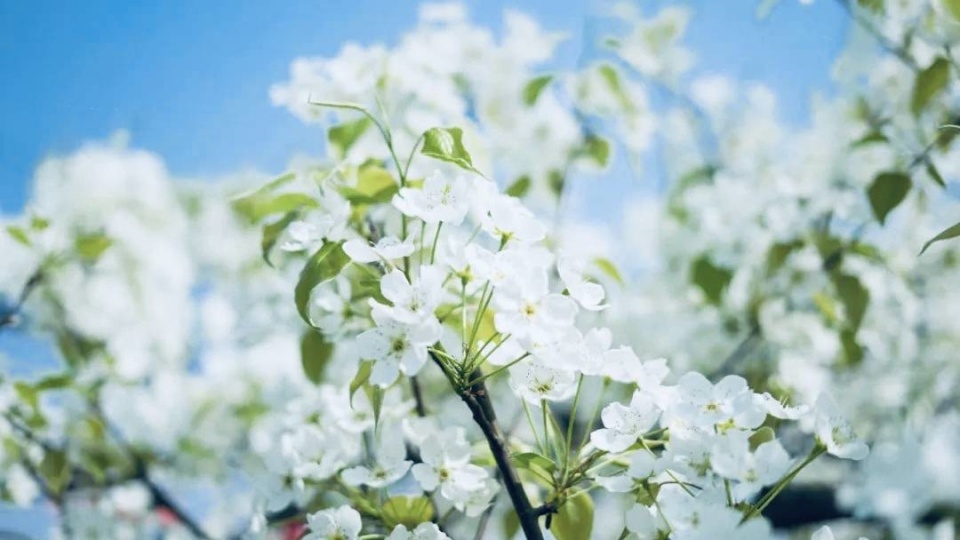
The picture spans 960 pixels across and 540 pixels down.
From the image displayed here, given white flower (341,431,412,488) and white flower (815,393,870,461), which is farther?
white flower (341,431,412,488)

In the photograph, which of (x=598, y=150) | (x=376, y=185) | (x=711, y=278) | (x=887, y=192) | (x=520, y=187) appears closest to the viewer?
(x=376, y=185)

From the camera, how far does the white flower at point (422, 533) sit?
2.31 ft

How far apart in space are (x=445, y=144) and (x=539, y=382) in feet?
0.81

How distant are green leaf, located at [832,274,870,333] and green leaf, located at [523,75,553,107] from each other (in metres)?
0.59

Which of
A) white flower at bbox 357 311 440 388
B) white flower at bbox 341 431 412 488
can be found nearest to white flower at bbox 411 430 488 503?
white flower at bbox 341 431 412 488

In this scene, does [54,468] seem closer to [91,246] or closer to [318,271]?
[91,246]

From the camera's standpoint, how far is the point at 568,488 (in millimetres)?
727

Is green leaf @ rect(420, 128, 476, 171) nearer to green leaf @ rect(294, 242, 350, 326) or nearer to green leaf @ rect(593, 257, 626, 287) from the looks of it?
green leaf @ rect(294, 242, 350, 326)

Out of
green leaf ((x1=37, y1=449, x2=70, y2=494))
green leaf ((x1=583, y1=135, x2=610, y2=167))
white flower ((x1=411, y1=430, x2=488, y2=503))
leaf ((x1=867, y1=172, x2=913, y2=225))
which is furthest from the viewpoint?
green leaf ((x1=583, y1=135, x2=610, y2=167))

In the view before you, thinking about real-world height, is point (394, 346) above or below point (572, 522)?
above

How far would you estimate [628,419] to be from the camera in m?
0.68

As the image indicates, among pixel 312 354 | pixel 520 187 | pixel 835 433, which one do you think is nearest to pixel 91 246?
pixel 312 354

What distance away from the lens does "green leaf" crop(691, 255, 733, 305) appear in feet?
5.48

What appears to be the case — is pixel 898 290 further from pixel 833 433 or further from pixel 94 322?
pixel 94 322
